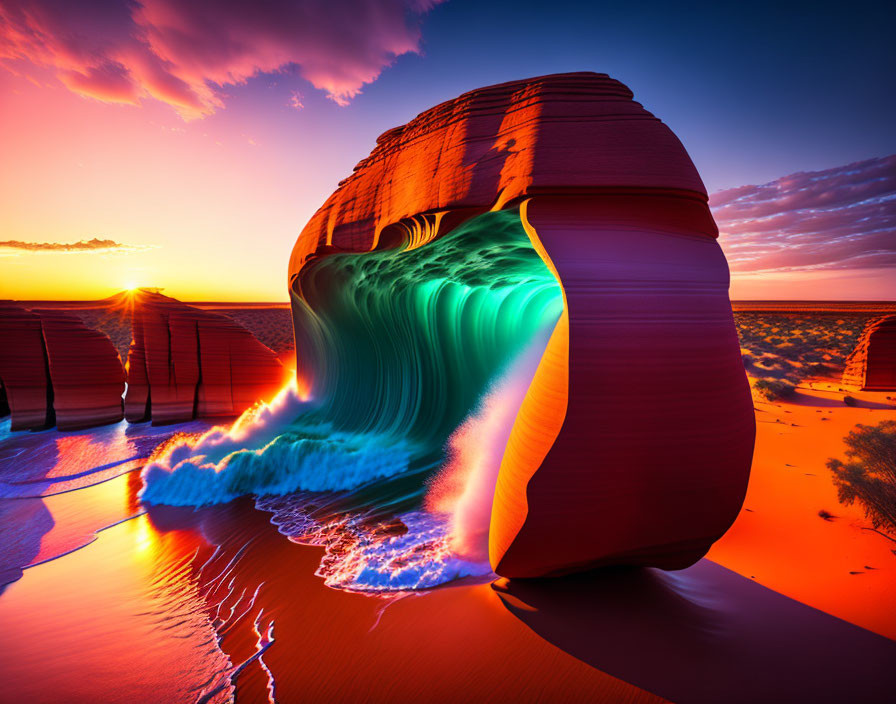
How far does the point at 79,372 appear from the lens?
8.92 meters

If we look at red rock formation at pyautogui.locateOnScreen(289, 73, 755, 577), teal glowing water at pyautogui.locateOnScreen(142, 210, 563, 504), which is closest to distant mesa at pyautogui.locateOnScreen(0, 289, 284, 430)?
teal glowing water at pyautogui.locateOnScreen(142, 210, 563, 504)

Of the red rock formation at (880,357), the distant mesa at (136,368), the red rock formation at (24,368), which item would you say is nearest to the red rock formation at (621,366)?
the distant mesa at (136,368)

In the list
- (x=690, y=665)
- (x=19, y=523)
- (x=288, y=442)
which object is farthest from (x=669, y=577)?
(x=19, y=523)

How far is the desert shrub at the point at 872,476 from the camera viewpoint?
3121mm

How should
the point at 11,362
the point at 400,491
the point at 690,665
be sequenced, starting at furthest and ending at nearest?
the point at 11,362, the point at 400,491, the point at 690,665

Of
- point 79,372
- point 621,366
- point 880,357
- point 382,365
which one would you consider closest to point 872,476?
point 621,366

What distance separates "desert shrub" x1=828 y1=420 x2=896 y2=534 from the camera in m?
3.12

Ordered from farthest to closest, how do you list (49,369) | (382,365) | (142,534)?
(49,369)
(382,365)
(142,534)

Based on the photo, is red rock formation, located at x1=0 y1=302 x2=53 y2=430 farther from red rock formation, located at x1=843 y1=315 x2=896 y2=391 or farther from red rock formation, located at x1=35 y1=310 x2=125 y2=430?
red rock formation, located at x1=843 y1=315 x2=896 y2=391

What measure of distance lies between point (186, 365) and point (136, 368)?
1.41m

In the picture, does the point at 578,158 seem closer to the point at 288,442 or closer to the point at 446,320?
the point at 446,320

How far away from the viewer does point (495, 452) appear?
4391 mm

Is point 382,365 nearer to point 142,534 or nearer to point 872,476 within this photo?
point 142,534

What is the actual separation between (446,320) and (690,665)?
467 cm
